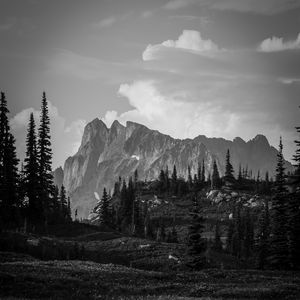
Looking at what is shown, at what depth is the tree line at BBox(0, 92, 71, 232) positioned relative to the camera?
61688 millimetres

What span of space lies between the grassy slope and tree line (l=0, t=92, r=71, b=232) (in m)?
30.3

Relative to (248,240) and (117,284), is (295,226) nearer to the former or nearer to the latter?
(117,284)

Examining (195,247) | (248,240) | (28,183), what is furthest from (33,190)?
(248,240)

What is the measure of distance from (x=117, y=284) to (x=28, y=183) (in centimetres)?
4430

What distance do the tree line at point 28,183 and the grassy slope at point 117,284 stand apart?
1192 inches

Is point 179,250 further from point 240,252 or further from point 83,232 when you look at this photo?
point 240,252

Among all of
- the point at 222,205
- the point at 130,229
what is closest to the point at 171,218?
the point at 222,205

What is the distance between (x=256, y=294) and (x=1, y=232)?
3025cm

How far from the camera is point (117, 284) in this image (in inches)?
1065

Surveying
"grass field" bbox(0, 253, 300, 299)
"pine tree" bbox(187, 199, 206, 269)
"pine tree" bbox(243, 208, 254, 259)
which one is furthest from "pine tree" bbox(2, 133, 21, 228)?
"pine tree" bbox(243, 208, 254, 259)

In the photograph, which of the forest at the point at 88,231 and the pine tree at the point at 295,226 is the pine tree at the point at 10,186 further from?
the pine tree at the point at 295,226

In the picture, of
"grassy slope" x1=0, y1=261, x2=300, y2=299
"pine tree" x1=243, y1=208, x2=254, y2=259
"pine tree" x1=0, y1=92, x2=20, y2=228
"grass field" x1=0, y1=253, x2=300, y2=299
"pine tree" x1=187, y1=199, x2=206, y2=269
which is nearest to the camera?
"grass field" x1=0, y1=253, x2=300, y2=299

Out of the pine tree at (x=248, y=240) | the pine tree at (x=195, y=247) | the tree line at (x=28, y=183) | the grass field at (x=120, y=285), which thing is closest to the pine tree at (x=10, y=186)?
the tree line at (x=28, y=183)

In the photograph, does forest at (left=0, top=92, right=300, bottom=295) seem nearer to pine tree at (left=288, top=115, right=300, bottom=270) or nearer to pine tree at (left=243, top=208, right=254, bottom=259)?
pine tree at (left=288, top=115, right=300, bottom=270)
